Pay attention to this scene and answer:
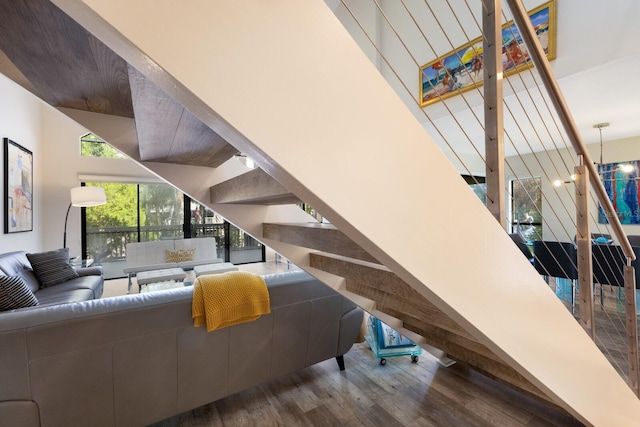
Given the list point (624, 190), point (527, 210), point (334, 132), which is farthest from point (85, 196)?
point (624, 190)

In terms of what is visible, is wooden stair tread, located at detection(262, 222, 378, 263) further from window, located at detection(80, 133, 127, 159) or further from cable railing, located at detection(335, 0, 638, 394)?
window, located at detection(80, 133, 127, 159)

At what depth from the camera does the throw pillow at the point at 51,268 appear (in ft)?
10.9

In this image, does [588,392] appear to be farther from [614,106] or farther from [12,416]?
[614,106]

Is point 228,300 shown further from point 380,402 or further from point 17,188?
point 17,188

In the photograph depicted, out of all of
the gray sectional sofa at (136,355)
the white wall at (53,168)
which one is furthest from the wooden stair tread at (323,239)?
the white wall at (53,168)

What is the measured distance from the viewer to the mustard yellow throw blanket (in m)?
1.55

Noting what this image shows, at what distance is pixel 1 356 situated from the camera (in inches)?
45.9

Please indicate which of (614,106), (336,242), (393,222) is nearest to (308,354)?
(336,242)

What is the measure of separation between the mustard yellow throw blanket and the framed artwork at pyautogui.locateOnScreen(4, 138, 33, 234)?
381 cm

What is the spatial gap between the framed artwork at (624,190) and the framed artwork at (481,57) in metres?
3.10

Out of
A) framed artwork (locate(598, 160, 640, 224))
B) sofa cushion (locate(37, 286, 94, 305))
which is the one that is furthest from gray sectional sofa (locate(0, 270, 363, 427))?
framed artwork (locate(598, 160, 640, 224))

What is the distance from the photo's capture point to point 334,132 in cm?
56

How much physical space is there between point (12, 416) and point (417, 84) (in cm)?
463

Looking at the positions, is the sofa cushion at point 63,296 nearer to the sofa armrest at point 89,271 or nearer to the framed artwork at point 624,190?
the sofa armrest at point 89,271
